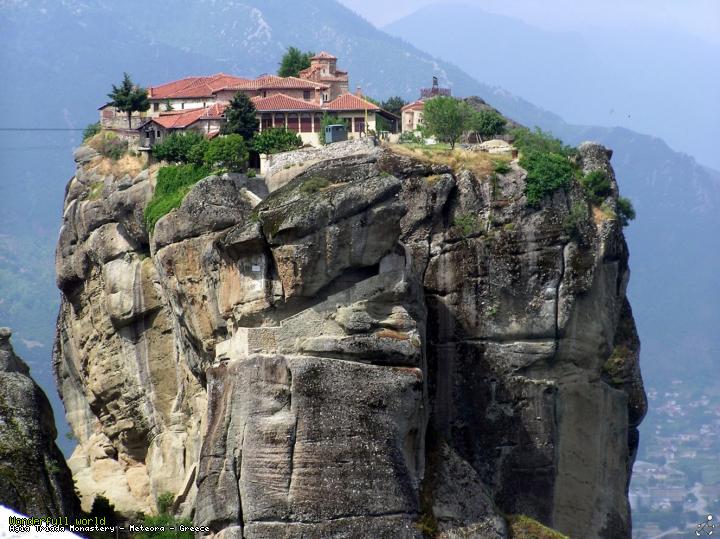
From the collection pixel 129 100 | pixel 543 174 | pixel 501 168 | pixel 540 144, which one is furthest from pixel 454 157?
pixel 129 100

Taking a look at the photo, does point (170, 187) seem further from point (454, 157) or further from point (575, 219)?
point (575, 219)

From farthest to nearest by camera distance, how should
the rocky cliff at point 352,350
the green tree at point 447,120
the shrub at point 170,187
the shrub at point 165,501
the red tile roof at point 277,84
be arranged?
the red tile roof at point 277,84 → the green tree at point 447,120 → the shrub at point 170,187 → the shrub at point 165,501 → the rocky cliff at point 352,350

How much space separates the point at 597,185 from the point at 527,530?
1612cm

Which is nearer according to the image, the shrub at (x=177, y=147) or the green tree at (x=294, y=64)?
the shrub at (x=177, y=147)

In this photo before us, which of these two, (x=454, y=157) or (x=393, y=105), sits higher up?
(x=393, y=105)

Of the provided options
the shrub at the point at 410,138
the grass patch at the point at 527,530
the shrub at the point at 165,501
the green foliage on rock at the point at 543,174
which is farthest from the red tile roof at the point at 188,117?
the grass patch at the point at 527,530

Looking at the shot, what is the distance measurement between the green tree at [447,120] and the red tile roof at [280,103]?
469 cm

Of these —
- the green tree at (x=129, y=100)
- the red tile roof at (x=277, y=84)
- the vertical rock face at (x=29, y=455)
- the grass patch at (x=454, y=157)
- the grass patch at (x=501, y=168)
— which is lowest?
the vertical rock face at (x=29, y=455)

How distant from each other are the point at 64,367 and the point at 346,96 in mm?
17552

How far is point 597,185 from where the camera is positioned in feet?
245

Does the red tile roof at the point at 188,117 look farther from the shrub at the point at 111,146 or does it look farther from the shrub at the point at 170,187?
the shrub at the point at 170,187

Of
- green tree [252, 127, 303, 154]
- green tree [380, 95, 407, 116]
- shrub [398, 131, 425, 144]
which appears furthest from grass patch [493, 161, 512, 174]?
green tree [380, 95, 407, 116]

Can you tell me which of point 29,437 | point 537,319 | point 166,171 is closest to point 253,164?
point 166,171

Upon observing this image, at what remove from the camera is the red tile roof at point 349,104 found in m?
81.3
